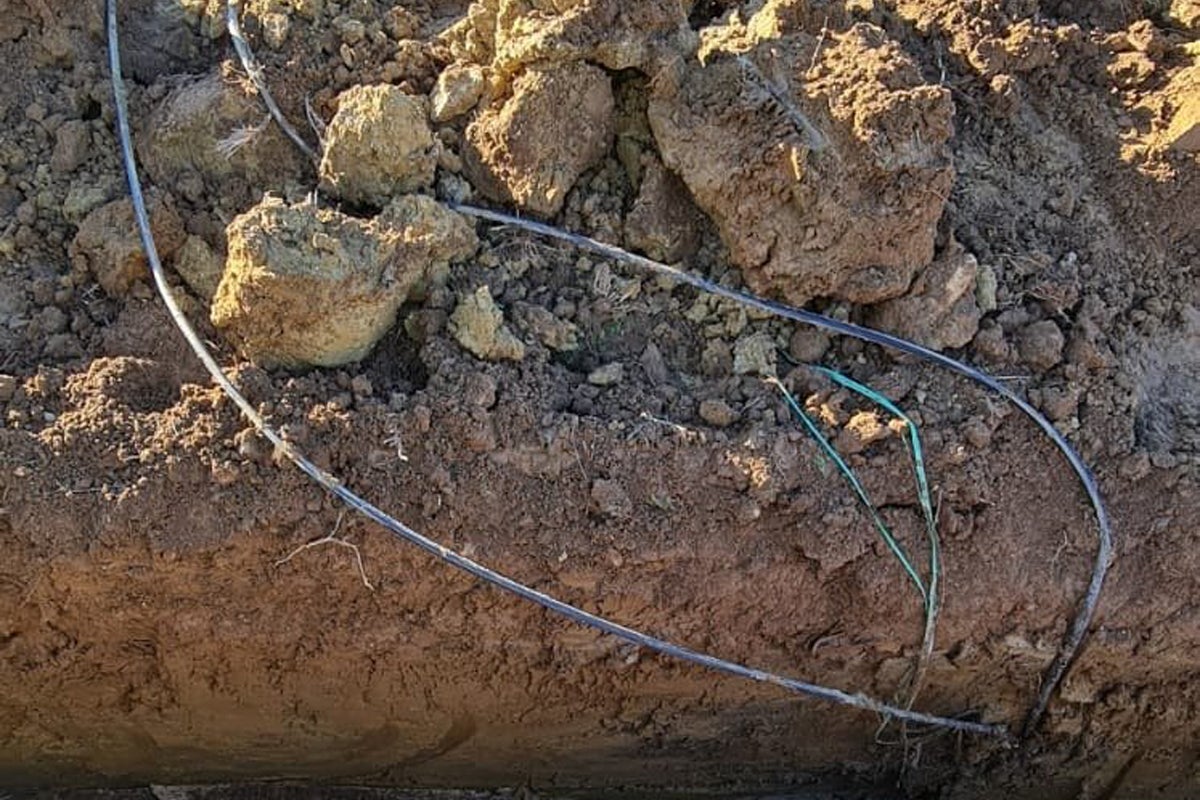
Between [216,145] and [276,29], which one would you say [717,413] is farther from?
[276,29]

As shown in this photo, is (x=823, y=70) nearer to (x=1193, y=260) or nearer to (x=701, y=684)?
(x=1193, y=260)

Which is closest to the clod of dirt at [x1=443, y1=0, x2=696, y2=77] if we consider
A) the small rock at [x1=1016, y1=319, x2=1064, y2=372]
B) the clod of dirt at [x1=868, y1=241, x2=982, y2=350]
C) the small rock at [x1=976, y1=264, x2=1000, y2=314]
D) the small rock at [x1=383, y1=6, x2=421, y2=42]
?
the small rock at [x1=383, y1=6, x2=421, y2=42]

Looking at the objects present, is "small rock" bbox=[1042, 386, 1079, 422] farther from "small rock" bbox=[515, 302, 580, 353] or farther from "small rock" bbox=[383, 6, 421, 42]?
"small rock" bbox=[383, 6, 421, 42]

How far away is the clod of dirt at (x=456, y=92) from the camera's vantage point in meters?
3.06

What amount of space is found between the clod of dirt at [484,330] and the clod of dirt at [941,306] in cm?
108

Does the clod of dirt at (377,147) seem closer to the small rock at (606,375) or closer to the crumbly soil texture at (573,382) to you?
the crumbly soil texture at (573,382)

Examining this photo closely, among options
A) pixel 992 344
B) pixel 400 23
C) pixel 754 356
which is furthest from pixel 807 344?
pixel 400 23

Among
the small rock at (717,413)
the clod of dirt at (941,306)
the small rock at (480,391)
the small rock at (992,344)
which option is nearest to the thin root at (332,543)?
the small rock at (480,391)

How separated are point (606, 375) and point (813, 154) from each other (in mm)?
814

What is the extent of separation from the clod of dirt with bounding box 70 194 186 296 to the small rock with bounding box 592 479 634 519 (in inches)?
52.9

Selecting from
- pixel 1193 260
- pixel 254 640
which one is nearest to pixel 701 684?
pixel 254 640

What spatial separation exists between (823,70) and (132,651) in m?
2.51

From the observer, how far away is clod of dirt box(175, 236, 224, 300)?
296 centimetres

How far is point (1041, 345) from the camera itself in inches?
119
